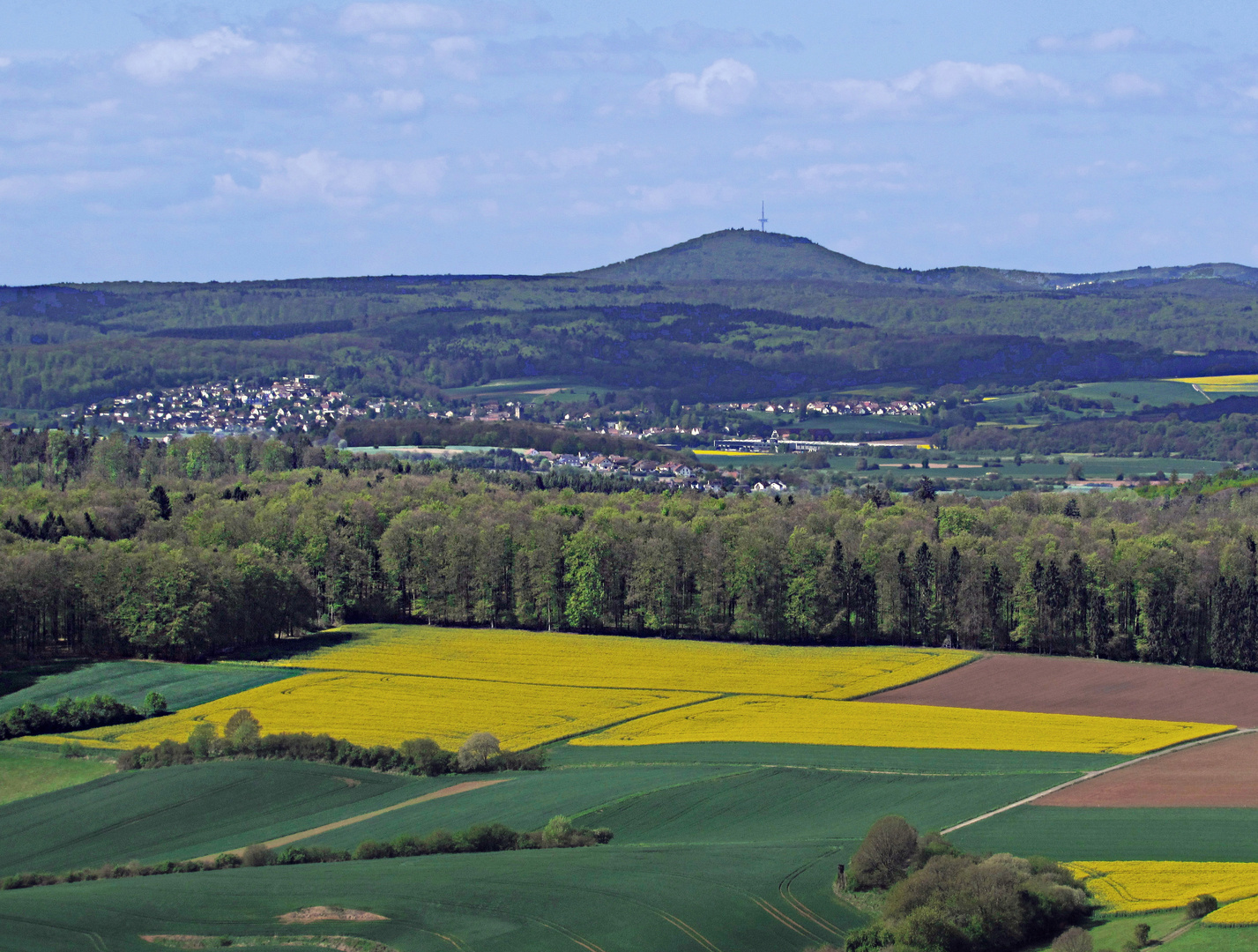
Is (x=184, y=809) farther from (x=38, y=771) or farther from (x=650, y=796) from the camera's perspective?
(x=650, y=796)

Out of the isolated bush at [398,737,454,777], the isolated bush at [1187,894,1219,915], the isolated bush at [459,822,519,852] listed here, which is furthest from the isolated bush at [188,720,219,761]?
the isolated bush at [1187,894,1219,915]

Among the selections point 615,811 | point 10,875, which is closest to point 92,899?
point 10,875

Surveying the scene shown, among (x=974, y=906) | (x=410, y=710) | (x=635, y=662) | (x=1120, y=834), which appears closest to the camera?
(x=974, y=906)

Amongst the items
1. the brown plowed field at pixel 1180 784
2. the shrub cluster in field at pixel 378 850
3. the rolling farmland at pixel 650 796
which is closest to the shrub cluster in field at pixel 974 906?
the rolling farmland at pixel 650 796

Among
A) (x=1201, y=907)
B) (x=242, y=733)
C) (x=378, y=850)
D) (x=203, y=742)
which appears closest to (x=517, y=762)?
(x=242, y=733)

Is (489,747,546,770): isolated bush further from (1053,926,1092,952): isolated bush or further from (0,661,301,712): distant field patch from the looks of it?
(1053,926,1092,952): isolated bush

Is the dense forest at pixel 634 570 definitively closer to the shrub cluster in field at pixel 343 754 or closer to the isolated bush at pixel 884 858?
the shrub cluster in field at pixel 343 754

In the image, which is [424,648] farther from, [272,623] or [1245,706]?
[1245,706]
